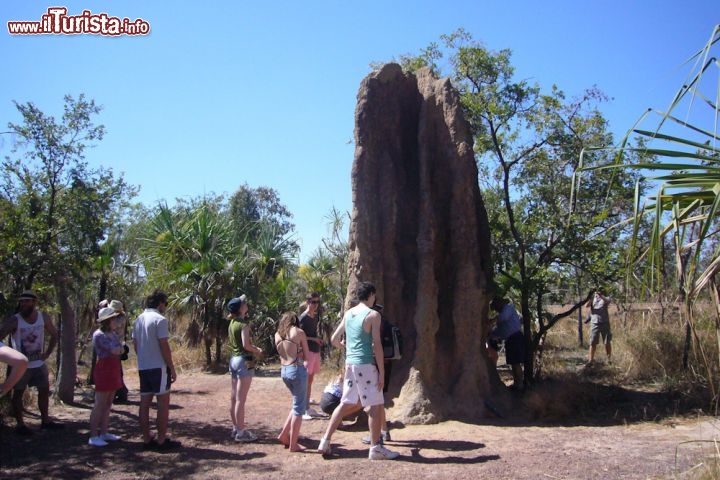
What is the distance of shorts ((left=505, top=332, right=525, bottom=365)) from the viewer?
9.67 metres

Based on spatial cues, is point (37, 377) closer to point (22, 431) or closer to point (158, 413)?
point (22, 431)

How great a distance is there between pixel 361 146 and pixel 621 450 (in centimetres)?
543

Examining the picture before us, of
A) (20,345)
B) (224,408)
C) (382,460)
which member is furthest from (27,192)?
(382,460)

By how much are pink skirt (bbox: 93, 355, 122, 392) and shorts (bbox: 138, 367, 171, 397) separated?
653mm

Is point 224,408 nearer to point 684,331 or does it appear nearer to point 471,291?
point 471,291

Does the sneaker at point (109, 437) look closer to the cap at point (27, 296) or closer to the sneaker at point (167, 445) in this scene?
the sneaker at point (167, 445)

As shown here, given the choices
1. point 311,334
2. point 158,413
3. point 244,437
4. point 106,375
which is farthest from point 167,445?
point 311,334

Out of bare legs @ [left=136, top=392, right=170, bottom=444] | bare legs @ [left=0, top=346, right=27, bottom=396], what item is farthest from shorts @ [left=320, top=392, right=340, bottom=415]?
bare legs @ [left=0, top=346, right=27, bottom=396]

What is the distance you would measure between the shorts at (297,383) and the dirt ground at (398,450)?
541 millimetres

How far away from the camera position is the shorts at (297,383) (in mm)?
6695

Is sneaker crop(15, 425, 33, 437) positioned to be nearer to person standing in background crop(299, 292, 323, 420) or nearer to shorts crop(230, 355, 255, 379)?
shorts crop(230, 355, 255, 379)

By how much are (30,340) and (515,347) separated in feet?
22.9

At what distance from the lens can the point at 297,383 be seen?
6766 mm

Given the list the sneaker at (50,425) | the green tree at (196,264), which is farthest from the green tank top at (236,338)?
the green tree at (196,264)
